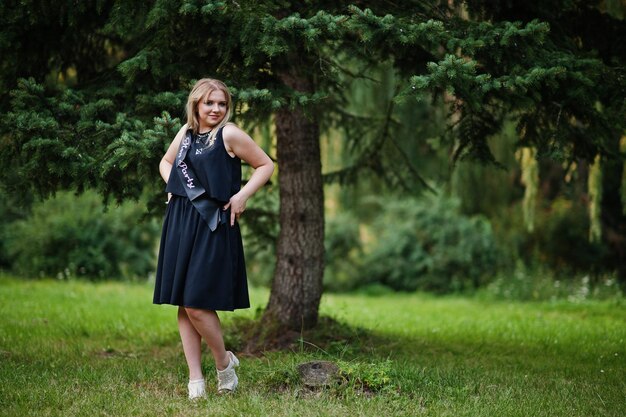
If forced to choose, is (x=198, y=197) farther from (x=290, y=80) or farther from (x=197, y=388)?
(x=290, y=80)

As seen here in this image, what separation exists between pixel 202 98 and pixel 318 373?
1.86m

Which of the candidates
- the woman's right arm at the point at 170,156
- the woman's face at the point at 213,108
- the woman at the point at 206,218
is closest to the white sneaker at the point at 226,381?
the woman at the point at 206,218

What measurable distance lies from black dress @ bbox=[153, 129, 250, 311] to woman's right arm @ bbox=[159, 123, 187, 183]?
7 centimetres

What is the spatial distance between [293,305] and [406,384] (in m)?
1.93

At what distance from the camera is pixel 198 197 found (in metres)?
3.99

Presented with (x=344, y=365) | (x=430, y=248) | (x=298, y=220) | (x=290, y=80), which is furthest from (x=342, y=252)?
(x=344, y=365)

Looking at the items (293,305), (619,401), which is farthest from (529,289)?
(619,401)

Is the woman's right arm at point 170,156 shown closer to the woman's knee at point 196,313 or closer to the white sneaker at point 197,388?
the woman's knee at point 196,313

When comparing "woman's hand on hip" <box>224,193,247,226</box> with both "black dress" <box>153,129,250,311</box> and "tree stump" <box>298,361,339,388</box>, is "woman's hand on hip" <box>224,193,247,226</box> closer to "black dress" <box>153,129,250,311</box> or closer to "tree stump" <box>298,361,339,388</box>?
"black dress" <box>153,129,250,311</box>

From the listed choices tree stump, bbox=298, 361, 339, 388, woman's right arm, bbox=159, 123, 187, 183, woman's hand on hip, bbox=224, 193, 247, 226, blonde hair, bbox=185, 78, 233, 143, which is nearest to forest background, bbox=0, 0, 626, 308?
woman's right arm, bbox=159, 123, 187, 183

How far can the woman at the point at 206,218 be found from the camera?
3949mm

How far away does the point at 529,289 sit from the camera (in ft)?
41.2

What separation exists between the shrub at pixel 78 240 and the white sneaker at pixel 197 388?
343 inches

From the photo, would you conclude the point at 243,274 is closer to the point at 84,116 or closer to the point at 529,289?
the point at 84,116
